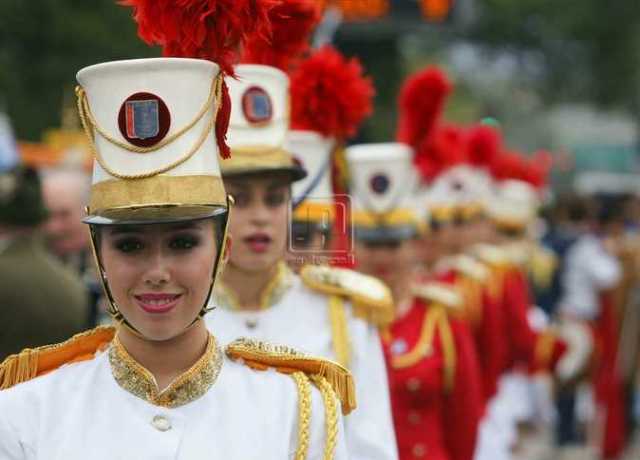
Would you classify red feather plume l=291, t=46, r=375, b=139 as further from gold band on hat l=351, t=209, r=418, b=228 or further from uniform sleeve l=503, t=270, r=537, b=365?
uniform sleeve l=503, t=270, r=537, b=365

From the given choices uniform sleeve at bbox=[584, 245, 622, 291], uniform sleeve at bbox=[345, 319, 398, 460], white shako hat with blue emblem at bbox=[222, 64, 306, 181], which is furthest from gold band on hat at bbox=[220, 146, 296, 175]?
uniform sleeve at bbox=[584, 245, 622, 291]

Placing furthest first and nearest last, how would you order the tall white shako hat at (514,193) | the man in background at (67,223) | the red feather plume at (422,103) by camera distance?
1. the tall white shako hat at (514,193)
2. the man in background at (67,223)
3. the red feather plume at (422,103)

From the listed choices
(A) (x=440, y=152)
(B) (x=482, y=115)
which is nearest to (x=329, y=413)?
(A) (x=440, y=152)

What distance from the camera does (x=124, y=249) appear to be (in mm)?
3211

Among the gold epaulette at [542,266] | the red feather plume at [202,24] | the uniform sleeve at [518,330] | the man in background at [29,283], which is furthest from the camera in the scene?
the gold epaulette at [542,266]

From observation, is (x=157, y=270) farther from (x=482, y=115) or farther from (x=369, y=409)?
(x=482, y=115)

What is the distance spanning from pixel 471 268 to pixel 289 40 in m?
4.65

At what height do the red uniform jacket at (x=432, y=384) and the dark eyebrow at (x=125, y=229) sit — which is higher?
the dark eyebrow at (x=125, y=229)

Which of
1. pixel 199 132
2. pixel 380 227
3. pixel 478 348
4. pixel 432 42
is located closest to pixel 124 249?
pixel 199 132

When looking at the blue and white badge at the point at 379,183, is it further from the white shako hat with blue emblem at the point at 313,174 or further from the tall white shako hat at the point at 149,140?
the tall white shako hat at the point at 149,140

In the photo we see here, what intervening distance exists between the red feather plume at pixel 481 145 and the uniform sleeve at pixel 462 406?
356 cm

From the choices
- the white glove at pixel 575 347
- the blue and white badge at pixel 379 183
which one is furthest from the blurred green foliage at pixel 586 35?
the blue and white badge at pixel 379 183

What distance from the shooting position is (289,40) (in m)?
4.87

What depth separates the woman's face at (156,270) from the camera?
319cm
